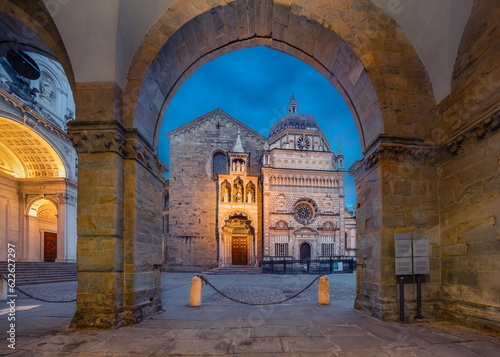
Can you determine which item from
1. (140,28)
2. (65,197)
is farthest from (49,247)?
(140,28)

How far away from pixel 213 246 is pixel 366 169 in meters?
21.9

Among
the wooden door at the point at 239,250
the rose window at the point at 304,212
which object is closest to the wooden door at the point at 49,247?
the wooden door at the point at 239,250

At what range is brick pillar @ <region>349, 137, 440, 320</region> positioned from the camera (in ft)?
17.5

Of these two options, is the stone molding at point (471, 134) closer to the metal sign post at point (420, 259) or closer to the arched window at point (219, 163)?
the metal sign post at point (420, 259)

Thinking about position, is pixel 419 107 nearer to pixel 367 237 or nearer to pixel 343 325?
pixel 367 237

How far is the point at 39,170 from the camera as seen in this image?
64.3 feet

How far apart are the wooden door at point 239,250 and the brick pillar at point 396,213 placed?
71.0ft

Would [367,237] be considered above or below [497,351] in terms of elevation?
above

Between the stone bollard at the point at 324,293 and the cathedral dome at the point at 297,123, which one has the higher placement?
the cathedral dome at the point at 297,123

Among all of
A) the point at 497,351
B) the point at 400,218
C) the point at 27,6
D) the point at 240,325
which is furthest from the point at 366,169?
the point at 27,6

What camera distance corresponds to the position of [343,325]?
195 inches

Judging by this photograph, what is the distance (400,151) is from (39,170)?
2256 cm

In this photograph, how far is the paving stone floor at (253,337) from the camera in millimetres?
3750

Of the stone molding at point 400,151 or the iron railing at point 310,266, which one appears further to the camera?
the iron railing at point 310,266
